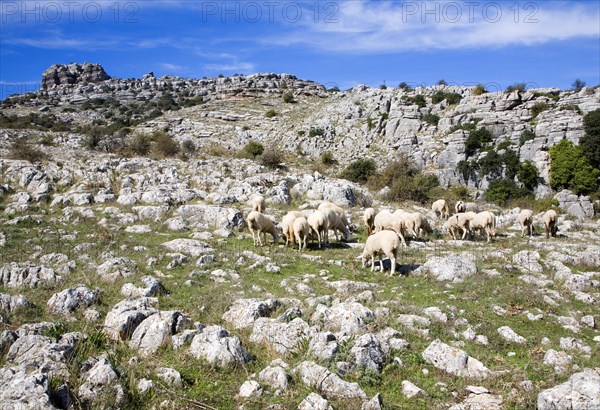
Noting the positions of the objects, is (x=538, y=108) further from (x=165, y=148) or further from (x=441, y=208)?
(x=165, y=148)

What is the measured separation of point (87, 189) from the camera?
27.1 meters

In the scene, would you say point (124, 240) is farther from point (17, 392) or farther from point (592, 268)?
point (592, 268)

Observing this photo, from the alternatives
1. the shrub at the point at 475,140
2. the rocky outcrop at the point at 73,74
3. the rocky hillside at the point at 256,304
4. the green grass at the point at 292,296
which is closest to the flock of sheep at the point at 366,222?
the rocky hillside at the point at 256,304

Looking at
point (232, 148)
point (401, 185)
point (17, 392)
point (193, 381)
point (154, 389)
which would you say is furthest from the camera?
point (232, 148)

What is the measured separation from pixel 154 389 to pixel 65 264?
8826mm

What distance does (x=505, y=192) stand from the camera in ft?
141

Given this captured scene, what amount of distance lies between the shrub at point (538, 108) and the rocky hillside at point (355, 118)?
89 millimetres

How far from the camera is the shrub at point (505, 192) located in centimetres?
4269

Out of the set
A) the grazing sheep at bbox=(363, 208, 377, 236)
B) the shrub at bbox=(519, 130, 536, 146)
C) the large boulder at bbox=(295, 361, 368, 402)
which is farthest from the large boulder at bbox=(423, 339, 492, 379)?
the shrub at bbox=(519, 130, 536, 146)

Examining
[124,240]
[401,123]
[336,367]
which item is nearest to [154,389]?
[336,367]

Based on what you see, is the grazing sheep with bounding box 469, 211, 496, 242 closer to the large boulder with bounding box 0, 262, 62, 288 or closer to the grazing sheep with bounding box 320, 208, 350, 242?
the grazing sheep with bounding box 320, 208, 350, 242

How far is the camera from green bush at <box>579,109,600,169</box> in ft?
142

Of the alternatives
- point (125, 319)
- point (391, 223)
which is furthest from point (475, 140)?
point (125, 319)

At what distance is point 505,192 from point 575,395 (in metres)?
40.3
